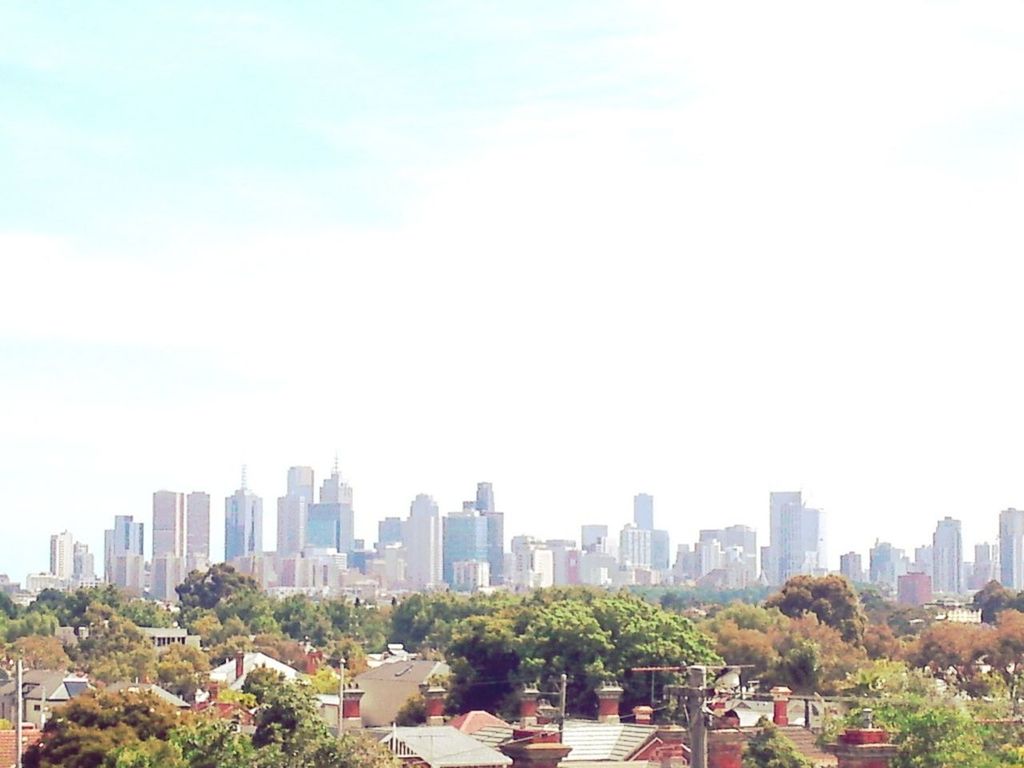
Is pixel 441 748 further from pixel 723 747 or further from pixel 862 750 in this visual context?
pixel 862 750

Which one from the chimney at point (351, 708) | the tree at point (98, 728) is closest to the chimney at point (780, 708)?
the chimney at point (351, 708)

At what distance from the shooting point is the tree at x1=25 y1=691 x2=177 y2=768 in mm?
34719

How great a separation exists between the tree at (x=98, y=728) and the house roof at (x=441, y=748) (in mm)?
3926

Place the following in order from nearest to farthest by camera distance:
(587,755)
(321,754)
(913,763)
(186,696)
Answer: (321,754), (913,763), (587,755), (186,696)

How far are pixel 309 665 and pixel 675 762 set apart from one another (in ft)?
184

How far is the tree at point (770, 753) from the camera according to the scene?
36.3 metres

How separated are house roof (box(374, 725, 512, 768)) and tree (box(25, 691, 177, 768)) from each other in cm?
393

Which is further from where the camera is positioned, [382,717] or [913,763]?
[382,717]

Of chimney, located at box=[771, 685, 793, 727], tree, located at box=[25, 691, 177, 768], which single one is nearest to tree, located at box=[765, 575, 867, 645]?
chimney, located at box=[771, 685, 793, 727]

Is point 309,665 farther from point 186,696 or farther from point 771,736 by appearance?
point 771,736

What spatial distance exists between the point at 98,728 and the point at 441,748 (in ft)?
19.1

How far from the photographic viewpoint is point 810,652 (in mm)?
60344

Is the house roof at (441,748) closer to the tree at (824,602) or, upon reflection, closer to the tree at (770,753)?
the tree at (770,753)

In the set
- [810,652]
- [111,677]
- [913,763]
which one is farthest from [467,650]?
[913,763]
